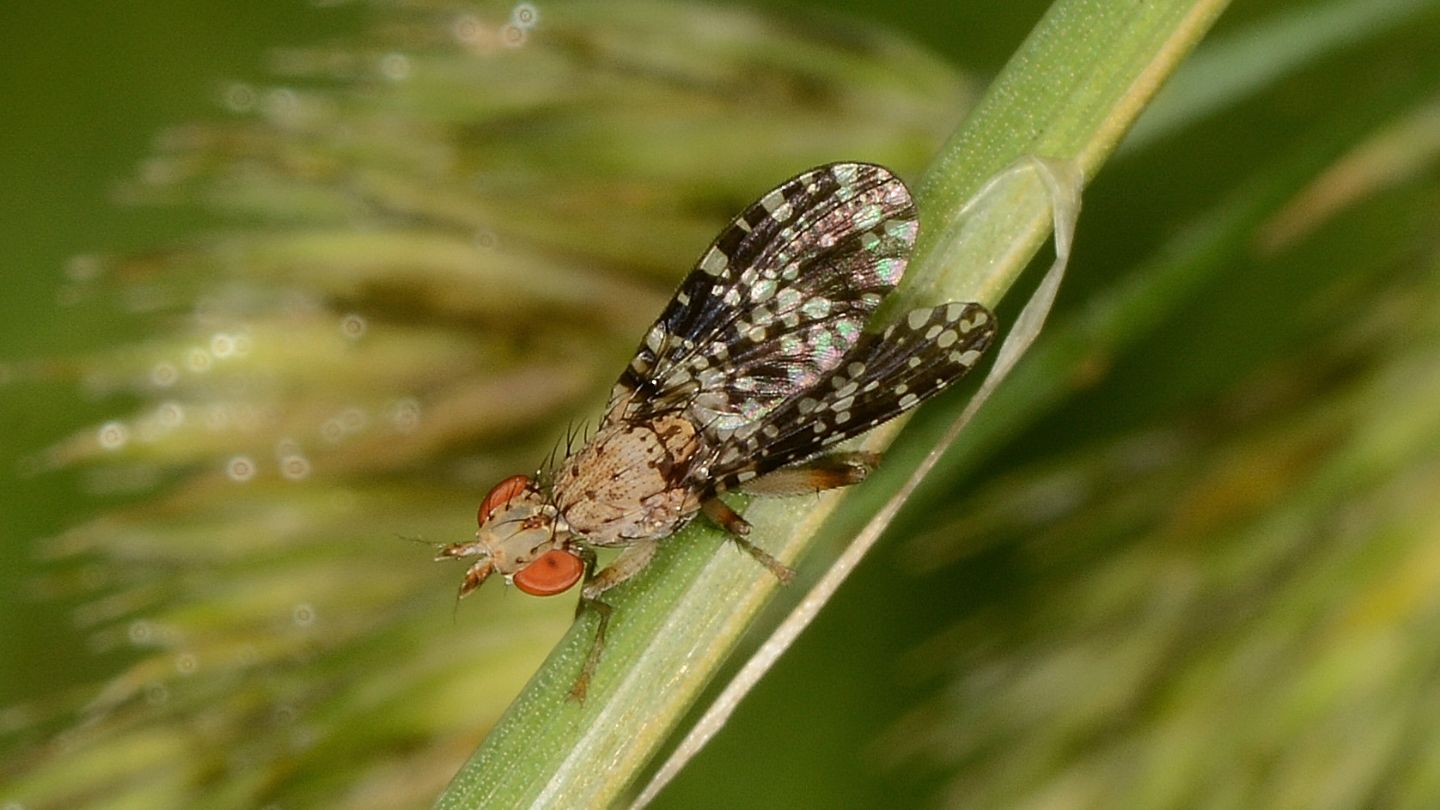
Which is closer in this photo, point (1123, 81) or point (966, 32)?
point (1123, 81)

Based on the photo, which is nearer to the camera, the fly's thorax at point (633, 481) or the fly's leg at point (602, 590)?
the fly's leg at point (602, 590)

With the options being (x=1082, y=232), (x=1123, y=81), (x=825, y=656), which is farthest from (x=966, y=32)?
(x=1123, y=81)

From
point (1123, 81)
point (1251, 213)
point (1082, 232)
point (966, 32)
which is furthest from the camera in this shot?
point (966, 32)

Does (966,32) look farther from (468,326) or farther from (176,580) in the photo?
(176,580)

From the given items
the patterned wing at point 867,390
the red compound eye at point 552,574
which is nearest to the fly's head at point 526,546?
the red compound eye at point 552,574

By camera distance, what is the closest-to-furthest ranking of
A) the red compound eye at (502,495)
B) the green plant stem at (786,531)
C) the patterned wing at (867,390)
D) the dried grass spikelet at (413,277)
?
the green plant stem at (786,531)
the patterned wing at (867,390)
the red compound eye at (502,495)
the dried grass spikelet at (413,277)

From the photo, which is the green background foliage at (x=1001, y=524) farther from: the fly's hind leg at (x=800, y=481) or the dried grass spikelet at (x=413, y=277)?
the fly's hind leg at (x=800, y=481)
